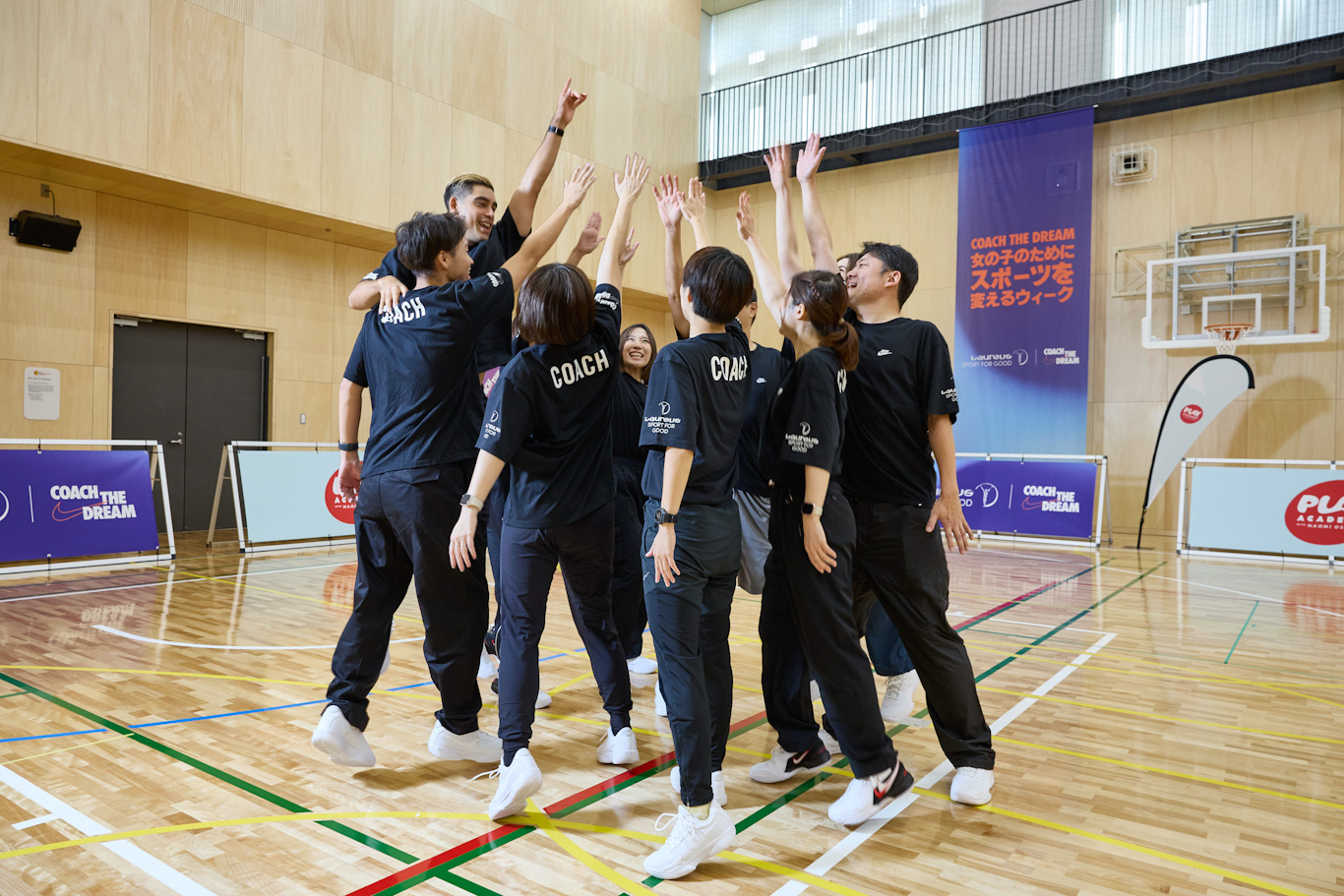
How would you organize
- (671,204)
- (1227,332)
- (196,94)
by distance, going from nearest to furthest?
(671,204) → (196,94) → (1227,332)

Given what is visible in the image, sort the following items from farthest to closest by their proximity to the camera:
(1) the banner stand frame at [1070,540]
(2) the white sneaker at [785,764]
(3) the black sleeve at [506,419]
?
1. (1) the banner stand frame at [1070,540]
2. (2) the white sneaker at [785,764]
3. (3) the black sleeve at [506,419]

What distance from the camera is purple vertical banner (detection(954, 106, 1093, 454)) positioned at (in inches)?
471

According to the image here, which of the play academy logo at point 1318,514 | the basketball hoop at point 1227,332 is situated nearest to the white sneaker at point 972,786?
the play academy logo at point 1318,514

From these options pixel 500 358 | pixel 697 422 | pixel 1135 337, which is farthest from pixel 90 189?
pixel 1135 337

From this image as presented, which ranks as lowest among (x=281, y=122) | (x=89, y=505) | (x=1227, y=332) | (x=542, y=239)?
(x=89, y=505)

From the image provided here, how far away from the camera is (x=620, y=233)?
10.1 feet

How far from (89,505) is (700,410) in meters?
7.26

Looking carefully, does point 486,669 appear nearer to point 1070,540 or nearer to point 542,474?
point 542,474

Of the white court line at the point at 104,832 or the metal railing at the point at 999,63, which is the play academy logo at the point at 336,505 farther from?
the metal railing at the point at 999,63

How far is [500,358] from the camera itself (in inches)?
143

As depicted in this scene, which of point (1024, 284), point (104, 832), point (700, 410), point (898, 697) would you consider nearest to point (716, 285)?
point (700, 410)

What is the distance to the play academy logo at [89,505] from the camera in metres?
7.31

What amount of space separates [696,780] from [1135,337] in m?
11.8

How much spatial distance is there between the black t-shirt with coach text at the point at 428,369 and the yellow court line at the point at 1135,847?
2022mm
